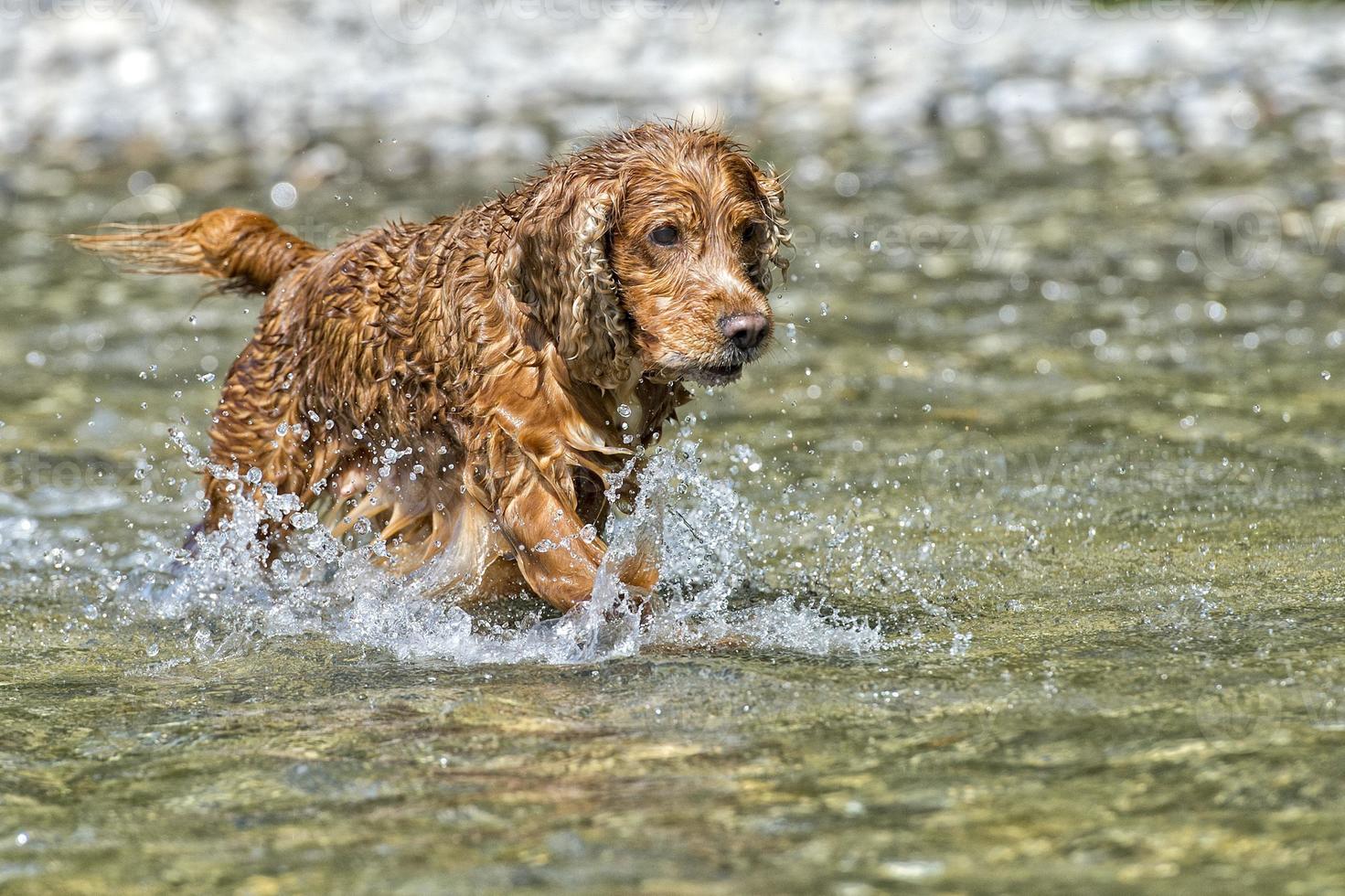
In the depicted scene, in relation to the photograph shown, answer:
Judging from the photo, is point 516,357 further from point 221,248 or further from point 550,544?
point 221,248

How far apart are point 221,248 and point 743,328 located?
2385 mm

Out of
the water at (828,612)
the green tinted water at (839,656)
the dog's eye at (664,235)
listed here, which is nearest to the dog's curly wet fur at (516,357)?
the dog's eye at (664,235)

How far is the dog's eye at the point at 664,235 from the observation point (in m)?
4.73

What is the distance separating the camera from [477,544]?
538cm

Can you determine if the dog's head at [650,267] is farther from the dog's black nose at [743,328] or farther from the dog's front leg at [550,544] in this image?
the dog's front leg at [550,544]

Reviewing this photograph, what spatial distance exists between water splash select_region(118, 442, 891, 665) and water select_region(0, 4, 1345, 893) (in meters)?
0.02

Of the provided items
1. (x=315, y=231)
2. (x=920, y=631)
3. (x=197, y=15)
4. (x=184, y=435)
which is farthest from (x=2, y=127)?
(x=920, y=631)

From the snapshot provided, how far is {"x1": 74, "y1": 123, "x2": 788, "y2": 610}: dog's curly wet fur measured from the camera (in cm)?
474

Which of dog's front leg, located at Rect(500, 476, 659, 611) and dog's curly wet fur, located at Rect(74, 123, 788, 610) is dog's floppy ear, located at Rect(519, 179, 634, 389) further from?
dog's front leg, located at Rect(500, 476, 659, 611)

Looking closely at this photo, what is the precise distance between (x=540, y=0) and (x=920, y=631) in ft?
46.2

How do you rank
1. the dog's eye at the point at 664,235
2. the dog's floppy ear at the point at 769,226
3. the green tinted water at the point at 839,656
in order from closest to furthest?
the green tinted water at the point at 839,656 → the dog's eye at the point at 664,235 → the dog's floppy ear at the point at 769,226

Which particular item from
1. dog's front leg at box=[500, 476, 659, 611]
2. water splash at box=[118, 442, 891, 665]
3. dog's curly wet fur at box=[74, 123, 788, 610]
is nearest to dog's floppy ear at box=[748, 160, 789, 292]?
dog's curly wet fur at box=[74, 123, 788, 610]

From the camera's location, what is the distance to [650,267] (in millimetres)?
4770

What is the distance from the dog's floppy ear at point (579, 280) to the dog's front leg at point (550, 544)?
382 mm
